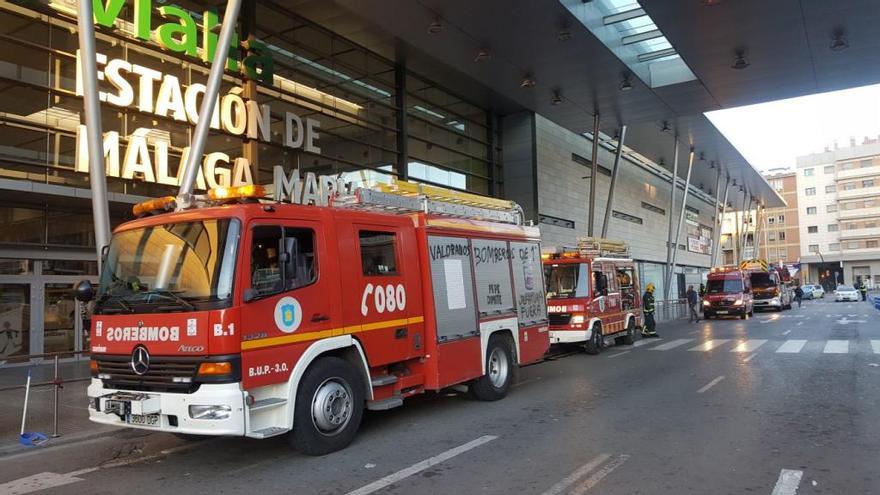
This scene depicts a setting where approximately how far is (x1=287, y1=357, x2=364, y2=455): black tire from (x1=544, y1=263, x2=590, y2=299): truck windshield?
9.39m

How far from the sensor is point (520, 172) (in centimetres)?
2766

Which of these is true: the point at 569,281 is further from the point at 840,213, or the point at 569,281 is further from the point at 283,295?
the point at 840,213

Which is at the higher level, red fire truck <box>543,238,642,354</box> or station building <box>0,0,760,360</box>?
station building <box>0,0,760,360</box>

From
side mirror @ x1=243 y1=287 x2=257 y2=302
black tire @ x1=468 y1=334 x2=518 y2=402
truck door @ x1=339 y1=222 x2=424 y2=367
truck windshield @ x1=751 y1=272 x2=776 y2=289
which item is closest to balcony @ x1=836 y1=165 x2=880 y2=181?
truck windshield @ x1=751 y1=272 x2=776 y2=289

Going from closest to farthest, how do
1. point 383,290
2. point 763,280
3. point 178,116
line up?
point 383,290
point 178,116
point 763,280

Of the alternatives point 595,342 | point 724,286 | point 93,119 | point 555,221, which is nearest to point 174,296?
point 93,119

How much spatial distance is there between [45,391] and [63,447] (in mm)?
4334

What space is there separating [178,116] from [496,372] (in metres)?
10.0

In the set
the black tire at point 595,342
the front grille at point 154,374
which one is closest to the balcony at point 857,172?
the black tire at point 595,342

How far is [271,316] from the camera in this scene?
238 inches

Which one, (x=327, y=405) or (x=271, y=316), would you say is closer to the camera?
(x=271, y=316)

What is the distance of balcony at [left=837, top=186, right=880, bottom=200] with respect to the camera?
3831 inches

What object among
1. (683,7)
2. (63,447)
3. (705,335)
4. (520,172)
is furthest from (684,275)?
(63,447)

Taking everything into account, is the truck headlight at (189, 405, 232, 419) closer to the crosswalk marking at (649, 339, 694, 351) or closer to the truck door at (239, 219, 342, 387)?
the truck door at (239, 219, 342, 387)
